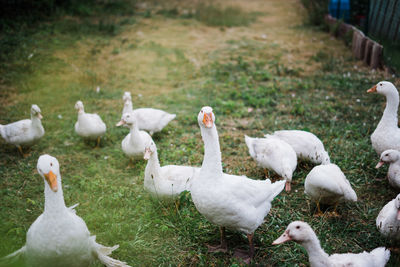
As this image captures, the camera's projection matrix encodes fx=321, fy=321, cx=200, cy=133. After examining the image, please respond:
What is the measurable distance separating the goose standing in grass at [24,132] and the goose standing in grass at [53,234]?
9.82 ft

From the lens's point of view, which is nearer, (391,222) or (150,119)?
(391,222)

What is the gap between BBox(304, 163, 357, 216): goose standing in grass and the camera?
3.74m

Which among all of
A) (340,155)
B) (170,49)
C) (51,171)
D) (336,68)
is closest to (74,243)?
(51,171)

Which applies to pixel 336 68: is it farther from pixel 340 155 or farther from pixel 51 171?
pixel 51 171

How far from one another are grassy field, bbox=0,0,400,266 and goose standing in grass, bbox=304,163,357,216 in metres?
0.27

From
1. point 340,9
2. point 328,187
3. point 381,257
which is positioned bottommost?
point 381,257

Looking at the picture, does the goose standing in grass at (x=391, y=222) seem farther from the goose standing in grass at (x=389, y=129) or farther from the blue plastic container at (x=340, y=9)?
the blue plastic container at (x=340, y=9)

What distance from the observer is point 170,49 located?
430 inches

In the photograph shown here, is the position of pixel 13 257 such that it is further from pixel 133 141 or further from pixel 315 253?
pixel 315 253

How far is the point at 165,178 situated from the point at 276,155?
1.58 m

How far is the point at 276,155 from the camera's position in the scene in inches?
178

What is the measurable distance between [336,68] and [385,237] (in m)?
6.21

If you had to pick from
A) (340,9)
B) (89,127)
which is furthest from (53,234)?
(340,9)

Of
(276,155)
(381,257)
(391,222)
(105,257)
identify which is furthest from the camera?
(276,155)
